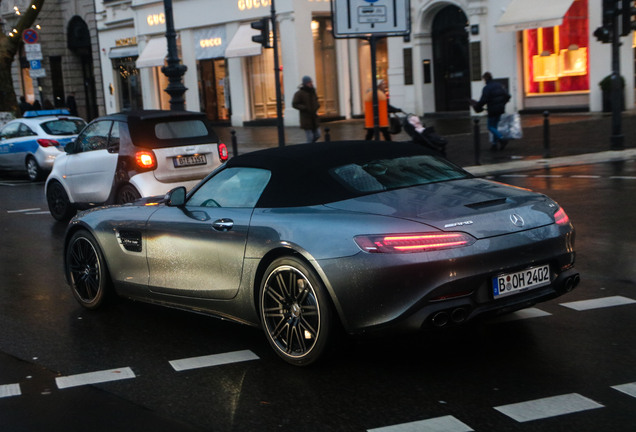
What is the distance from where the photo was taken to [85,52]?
1818 inches

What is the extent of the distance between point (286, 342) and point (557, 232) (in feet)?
5.70

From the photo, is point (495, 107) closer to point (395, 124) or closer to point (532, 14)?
point (395, 124)

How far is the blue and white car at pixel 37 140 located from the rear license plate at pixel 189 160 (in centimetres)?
866

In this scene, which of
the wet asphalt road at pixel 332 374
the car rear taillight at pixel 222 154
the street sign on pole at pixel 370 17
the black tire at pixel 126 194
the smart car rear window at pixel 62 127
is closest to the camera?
the wet asphalt road at pixel 332 374

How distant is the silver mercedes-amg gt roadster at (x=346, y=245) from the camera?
4828 millimetres

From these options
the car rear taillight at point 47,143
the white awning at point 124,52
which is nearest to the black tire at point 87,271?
the car rear taillight at point 47,143

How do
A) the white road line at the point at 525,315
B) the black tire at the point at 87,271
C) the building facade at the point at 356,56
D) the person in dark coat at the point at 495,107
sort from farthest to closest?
the building facade at the point at 356,56, the person in dark coat at the point at 495,107, the black tire at the point at 87,271, the white road line at the point at 525,315

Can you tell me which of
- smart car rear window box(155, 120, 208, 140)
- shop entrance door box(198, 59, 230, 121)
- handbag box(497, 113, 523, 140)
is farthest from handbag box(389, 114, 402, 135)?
shop entrance door box(198, 59, 230, 121)

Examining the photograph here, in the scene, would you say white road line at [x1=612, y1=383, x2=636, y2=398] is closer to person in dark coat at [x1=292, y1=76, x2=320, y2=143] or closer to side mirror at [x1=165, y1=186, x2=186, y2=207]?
side mirror at [x1=165, y1=186, x2=186, y2=207]

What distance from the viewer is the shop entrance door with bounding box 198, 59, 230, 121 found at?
3647cm

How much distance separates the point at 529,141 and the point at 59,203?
11.3 meters

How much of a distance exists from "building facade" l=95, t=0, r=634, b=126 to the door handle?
73.7ft

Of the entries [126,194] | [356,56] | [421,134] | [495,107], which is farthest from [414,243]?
[356,56]

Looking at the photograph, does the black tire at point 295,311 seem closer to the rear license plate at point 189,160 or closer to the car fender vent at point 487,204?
the car fender vent at point 487,204
